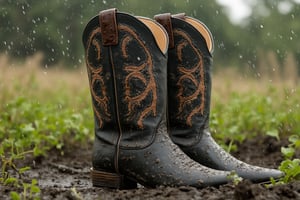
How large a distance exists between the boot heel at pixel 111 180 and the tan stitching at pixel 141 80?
0.87 ft

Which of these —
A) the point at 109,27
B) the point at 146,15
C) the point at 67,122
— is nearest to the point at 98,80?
the point at 109,27

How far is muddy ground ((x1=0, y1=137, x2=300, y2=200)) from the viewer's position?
259 centimetres

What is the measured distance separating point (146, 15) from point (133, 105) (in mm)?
29068

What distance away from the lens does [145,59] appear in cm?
308

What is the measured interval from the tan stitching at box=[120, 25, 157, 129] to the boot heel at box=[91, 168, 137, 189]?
265 millimetres

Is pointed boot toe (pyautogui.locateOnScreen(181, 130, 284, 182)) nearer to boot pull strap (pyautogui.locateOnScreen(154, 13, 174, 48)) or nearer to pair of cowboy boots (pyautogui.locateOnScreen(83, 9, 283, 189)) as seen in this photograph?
pair of cowboy boots (pyautogui.locateOnScreen(83, 9, 283, 189))

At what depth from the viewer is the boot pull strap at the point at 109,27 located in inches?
120

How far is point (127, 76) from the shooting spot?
306 centimetres

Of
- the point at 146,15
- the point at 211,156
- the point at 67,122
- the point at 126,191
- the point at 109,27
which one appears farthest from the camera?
the point at 146,15

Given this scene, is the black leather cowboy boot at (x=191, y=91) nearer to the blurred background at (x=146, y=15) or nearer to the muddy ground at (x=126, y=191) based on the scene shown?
the muddy ground at (x=126, y=191)

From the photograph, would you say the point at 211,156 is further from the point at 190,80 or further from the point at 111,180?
the point at 111,180

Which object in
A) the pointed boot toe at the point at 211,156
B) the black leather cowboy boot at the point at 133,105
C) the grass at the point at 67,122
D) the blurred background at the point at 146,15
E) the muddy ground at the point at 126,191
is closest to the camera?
the muddy ground at the point at 126,191

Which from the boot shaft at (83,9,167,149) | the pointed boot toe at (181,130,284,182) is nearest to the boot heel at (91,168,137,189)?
the boot shaft at (83,9,167,149)

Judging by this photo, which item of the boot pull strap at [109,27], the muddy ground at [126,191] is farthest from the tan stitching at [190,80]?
the muddy ground at [126,191]
